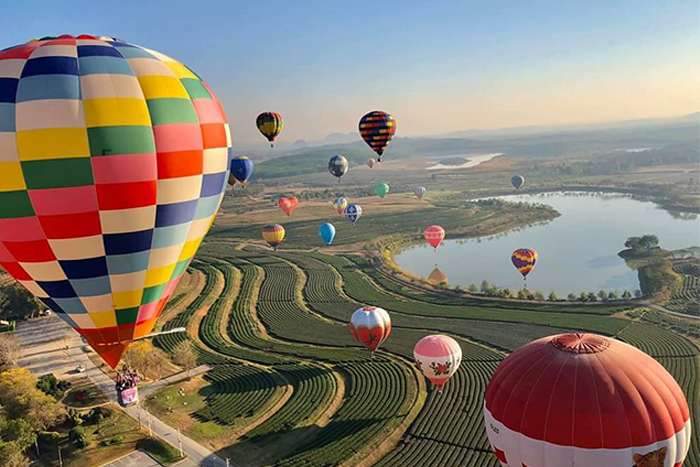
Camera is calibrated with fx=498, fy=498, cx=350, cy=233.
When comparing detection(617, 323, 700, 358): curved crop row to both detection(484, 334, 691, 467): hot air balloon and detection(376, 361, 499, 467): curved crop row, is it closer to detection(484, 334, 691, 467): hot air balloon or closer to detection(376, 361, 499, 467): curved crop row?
detection(376, 361, 499, 467): curved crop row

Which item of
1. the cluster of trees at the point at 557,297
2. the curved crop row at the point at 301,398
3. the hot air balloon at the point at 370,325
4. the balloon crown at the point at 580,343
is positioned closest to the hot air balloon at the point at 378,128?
the cluster of trees at the point at 557,297

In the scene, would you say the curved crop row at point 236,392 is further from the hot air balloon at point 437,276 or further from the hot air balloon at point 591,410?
the hot air balloon at point 437,276

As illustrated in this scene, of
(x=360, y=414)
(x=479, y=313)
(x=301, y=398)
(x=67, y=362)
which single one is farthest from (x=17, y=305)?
(x=479, y=313)

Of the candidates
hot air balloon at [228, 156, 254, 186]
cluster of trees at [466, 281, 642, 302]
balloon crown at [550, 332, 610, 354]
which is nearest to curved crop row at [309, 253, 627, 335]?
cluster of trees at [466, 281, 642, 302]

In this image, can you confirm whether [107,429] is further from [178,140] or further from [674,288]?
[674,288]

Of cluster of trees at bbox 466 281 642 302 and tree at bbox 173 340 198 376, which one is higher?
tree at bbox 173 340 198 376

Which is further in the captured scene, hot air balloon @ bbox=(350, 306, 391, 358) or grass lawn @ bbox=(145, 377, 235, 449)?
hot air balloon @ bbox=(350, 306, 391, 358)

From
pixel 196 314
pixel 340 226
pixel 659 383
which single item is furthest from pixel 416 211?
pixel 659 383

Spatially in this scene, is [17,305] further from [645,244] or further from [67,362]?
[645,244]
